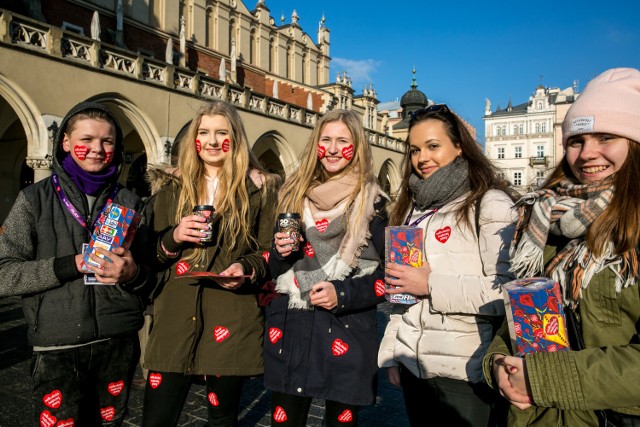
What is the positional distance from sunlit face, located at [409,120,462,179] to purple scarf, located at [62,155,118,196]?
169 cm

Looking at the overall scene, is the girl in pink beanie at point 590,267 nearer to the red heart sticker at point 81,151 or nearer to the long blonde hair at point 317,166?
the long blonde hair at point 317,166

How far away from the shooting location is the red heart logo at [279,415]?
2.53m

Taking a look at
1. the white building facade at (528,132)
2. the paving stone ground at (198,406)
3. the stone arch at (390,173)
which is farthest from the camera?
the white building facade at (528,132)

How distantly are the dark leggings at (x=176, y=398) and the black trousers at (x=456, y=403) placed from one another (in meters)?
1.03

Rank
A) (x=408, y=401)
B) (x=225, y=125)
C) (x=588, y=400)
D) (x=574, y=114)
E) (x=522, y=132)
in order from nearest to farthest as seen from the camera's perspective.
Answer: (x=588, y=400)
(x=574, y=114)
(x=408, y=401)
(x=225, y=125)
(x=522, y=132)

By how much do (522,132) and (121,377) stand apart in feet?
238

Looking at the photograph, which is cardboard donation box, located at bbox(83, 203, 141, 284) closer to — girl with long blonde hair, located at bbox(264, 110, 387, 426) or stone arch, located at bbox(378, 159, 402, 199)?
girl with long blonde hair, located at bbox(264, 110, 387, 426)

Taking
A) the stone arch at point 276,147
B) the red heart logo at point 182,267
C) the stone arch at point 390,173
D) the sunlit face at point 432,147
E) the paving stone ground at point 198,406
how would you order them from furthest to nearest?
the stone arch at point 390,173 → the stone arch at point 276,147 → the paving stone ground at point 198,406 → the red heart logo at point 182,267 → the sunlit face at point 432,147

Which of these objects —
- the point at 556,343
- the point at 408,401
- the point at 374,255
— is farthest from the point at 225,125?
the point at 556,343

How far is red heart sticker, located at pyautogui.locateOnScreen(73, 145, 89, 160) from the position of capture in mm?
2494

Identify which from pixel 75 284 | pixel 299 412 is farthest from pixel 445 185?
pixel 75 284

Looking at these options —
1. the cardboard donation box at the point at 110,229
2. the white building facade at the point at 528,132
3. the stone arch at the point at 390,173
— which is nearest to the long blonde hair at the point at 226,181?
the cardboard donation box at the point at 110,229

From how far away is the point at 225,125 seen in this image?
2.91 meters

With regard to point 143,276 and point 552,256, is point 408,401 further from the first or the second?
point 143,276
